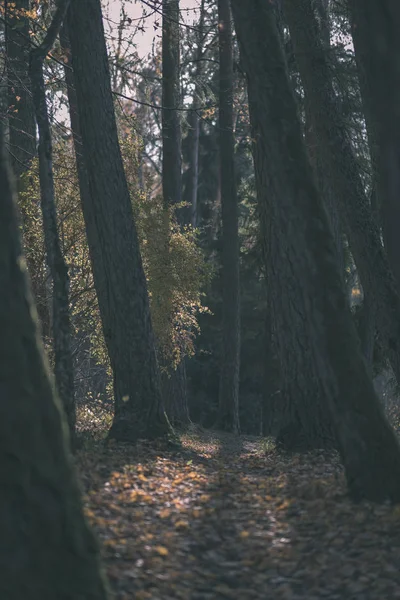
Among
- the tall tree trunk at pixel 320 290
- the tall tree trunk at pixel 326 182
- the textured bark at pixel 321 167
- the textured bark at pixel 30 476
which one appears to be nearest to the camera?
the textured bark at pixel 30 476

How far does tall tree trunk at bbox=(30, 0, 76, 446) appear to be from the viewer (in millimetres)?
10555

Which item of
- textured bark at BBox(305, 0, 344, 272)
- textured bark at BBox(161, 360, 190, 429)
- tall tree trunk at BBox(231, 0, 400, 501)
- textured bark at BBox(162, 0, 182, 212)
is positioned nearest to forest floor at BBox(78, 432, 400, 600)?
tall tree trunk at BBox(231, 0, 400, 501)

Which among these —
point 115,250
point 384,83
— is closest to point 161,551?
point 115,250

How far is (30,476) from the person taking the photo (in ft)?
16.5

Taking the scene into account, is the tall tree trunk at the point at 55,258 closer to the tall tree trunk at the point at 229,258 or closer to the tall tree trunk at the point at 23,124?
the tall tree trunk at the point at 23,124

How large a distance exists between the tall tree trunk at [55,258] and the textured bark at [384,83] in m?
4.08

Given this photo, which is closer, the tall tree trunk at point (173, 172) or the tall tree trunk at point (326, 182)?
Result: the tall tree trunk at point (326, 182)

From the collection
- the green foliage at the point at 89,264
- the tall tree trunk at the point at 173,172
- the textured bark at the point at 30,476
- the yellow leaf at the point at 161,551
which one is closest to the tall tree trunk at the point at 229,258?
the tall tree trunk at the point at 173,172

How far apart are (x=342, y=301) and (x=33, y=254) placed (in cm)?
973

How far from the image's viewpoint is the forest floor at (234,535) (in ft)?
21.0

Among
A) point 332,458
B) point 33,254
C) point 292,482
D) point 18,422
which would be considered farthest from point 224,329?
point 18,422

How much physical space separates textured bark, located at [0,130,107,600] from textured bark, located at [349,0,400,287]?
6.08 m

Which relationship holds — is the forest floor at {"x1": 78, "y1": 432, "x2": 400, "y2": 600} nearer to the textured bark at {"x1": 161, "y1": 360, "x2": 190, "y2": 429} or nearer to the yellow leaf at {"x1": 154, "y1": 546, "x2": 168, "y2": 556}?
the yellow leaf at {"x1": 154, "y1": 546, "x2": 168, "y2": 556}

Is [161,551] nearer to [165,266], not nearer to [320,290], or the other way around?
[320,290]
